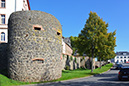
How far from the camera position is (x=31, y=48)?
45.9ft

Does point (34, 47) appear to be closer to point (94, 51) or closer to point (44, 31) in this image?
point (44, 31)

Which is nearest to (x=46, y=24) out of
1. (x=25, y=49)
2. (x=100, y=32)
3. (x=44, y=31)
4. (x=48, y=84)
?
(x=44, y=31)

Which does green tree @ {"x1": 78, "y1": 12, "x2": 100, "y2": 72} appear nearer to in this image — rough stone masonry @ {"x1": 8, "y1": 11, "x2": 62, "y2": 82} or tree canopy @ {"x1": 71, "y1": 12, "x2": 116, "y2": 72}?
tree canopy @ {"x1": 71, "y1": 12, "x2": 116, "y2": 72}

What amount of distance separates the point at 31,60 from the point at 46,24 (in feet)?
12.6

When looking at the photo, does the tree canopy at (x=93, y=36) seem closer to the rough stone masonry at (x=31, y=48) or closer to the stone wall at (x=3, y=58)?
the rough stone masonry at (x=31, y=48)

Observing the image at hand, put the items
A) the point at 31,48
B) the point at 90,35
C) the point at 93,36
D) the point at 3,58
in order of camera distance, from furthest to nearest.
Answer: the point at 93,36 → the point at 90,35 → the point at 3,58 → the point at 31,48

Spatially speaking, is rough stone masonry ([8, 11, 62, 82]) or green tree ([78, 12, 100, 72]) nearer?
rough stone masonry ([8, 11, 62, 82])

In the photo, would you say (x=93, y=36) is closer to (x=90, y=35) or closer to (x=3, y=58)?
(x=90, y=35)

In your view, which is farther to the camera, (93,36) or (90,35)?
(93,36)

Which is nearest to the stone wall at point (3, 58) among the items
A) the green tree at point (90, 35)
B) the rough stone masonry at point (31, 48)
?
the rough stone masonry at point (31, 48)

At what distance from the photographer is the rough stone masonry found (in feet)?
45.1

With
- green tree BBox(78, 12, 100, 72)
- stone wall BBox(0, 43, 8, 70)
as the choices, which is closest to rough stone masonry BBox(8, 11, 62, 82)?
stone wall BBox(0, 43, 8, 70)

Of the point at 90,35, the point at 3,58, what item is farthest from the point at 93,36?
the point at 3,58

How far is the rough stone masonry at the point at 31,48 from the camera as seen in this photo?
13.7 metres
